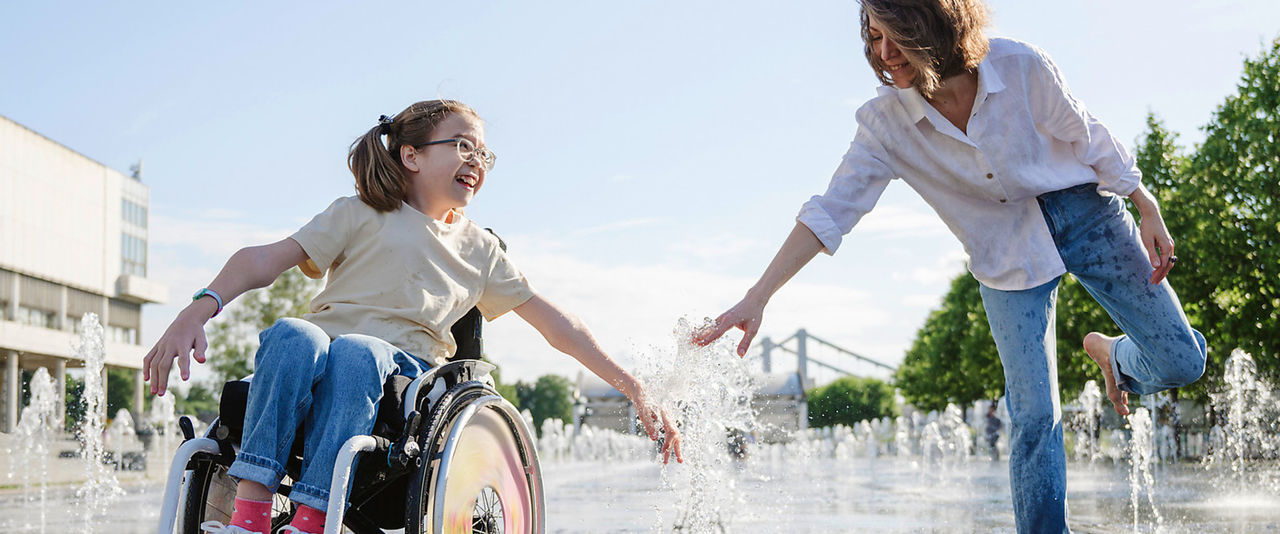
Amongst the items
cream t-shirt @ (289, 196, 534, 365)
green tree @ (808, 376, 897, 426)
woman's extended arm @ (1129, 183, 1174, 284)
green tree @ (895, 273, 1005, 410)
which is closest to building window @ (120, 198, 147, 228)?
green tree @ (895, 273, 1005, 410)

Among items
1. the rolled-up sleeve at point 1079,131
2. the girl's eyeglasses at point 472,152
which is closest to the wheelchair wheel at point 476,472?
the girl's eyeglasses at point 472,152

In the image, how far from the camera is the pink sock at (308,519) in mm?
2121

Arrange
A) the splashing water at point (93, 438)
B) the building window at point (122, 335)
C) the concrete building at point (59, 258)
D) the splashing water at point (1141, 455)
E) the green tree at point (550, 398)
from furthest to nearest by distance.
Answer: the green tree at point (550, 398) → the building window at point (122, 335) → the concrete building at point (59, 258) → the splashing water at point (93, 438) → the splashing water at point (1141, 455)

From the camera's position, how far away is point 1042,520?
2.85 metres

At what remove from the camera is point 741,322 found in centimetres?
274

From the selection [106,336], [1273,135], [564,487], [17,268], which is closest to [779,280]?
[564,487]

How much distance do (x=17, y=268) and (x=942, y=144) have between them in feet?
142

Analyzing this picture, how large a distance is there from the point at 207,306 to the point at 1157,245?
2328 mm

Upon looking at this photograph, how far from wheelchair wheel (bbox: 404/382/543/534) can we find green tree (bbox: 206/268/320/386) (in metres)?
24.0

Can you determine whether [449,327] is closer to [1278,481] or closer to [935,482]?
[935,482]

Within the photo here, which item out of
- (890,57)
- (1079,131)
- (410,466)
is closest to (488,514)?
(410,466)

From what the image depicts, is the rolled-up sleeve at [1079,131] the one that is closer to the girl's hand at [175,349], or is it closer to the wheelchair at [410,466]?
the wheelchair at [410,466]

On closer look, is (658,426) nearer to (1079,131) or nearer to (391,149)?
(391,149)

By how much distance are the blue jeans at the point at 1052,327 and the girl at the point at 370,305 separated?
907 mm
